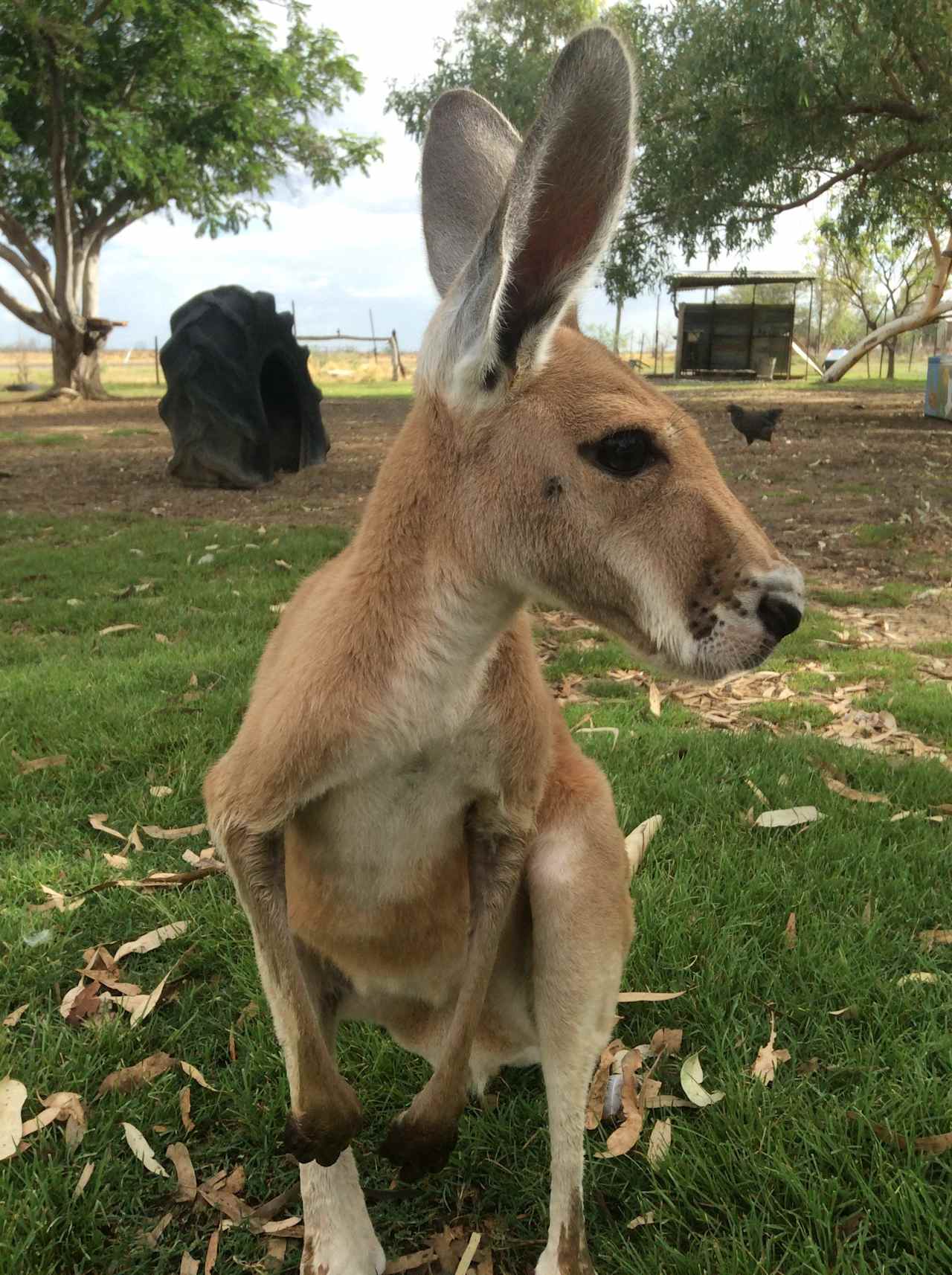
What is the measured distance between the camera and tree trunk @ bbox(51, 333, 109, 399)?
17984 mm

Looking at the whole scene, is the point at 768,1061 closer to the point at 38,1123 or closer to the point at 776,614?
the point at 776,614

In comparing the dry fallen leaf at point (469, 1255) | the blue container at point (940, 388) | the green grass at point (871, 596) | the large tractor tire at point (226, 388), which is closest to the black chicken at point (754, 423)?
the blue container at point (940, 388)

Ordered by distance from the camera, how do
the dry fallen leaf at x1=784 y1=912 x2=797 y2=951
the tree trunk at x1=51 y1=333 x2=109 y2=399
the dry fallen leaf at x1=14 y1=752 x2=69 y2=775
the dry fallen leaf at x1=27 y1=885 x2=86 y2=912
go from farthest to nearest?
the tree trunk at x1=51 y1=333 x2=109 y2=399 → the dry fallen leaf at x1=14 y1=752 x2=69 y2=775 → the dry fallen leaf at x1=27 y1=885 x2=86 y2=912 → the dry fallen leaf at x1=784 y1=912 x2=797 y2=951

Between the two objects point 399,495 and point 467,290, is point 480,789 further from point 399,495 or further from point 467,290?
point 467,290

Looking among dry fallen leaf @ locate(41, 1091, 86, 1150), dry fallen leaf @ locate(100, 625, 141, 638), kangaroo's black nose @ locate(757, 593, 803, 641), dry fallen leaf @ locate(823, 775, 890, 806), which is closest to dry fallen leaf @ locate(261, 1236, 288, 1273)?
dry fallen leaf @ locate(41, 1091, 86, 1150)

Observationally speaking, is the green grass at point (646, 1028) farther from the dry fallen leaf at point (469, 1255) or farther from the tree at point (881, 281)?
the tree at point (881, 281)

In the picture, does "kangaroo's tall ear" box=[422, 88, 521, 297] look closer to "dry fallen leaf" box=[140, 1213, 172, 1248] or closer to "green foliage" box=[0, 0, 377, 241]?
"dry fallen leaf" box=[140, 1213, 172, 1248]

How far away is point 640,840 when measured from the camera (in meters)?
2.37

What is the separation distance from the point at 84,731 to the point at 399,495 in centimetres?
220

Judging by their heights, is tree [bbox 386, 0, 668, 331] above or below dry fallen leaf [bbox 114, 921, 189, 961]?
above

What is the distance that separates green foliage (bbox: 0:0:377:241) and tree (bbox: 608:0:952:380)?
632 cm

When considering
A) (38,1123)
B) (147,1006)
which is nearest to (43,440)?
(147,1006)

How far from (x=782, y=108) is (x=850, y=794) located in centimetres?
907

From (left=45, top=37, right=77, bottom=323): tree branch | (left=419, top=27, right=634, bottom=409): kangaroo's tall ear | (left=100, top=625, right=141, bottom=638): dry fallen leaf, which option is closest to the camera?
(left=419, top=27, right=634, bottom=409): kangaroo's tall ear
